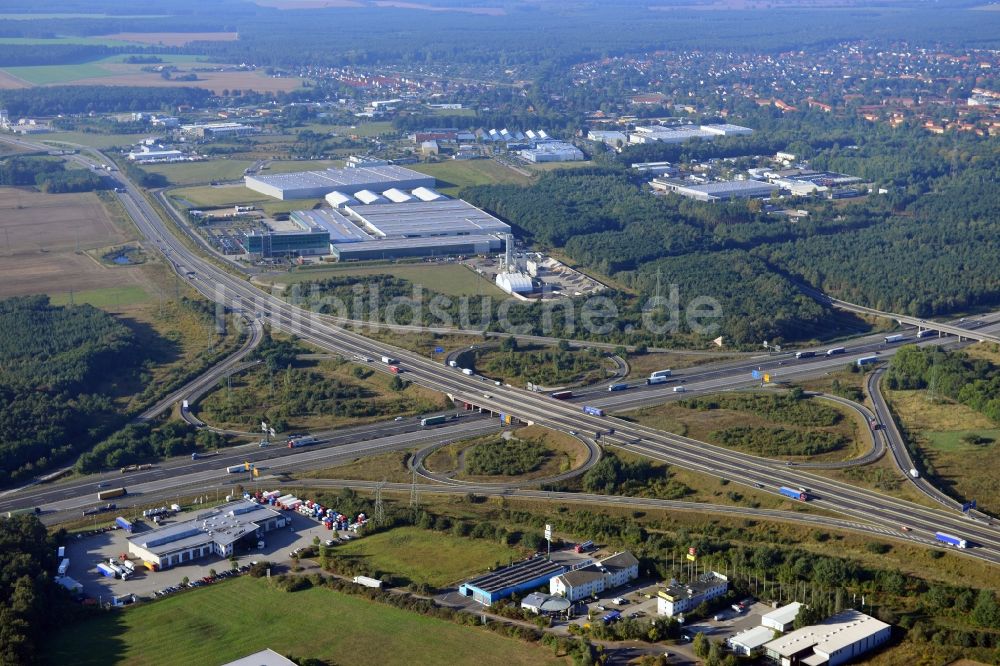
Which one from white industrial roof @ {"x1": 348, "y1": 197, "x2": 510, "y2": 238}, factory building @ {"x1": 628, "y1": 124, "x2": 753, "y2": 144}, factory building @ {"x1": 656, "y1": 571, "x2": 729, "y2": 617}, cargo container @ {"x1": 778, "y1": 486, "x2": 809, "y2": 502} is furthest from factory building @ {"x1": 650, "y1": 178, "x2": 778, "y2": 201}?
factory building @ {"x1": 656, "y1": 571, "x2": 729, "y2": 617}

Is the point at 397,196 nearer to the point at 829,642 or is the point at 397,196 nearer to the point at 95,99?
the point at 829,642

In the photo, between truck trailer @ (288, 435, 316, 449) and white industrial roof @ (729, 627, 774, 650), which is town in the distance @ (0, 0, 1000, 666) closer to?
white industrial roof @ (729, 627, 774, 650)

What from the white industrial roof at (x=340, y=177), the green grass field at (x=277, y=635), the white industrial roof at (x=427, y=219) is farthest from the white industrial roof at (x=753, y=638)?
the white industrial roof at (x=340, y=177)

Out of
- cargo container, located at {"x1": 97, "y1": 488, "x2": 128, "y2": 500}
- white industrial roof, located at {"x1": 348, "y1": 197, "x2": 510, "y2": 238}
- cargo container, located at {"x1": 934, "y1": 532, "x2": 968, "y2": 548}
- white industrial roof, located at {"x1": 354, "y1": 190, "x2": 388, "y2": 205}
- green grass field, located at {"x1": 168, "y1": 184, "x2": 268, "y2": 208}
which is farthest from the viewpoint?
green grass field, located at {"x1": 168, "y1": 184, "x2": 268, "y2": 208}

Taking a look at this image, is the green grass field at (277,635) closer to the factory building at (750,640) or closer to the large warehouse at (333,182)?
the factory building at (750,640)

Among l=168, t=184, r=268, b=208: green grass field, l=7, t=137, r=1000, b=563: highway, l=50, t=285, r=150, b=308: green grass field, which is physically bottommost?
l=7, t=137, r=1000, b=563: highway

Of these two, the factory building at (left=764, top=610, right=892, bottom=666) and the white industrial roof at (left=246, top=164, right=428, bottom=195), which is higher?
the white industrial roof at (left=246, top=164, right=428, bottom=195)

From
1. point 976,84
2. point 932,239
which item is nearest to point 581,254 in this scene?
point 932,239
